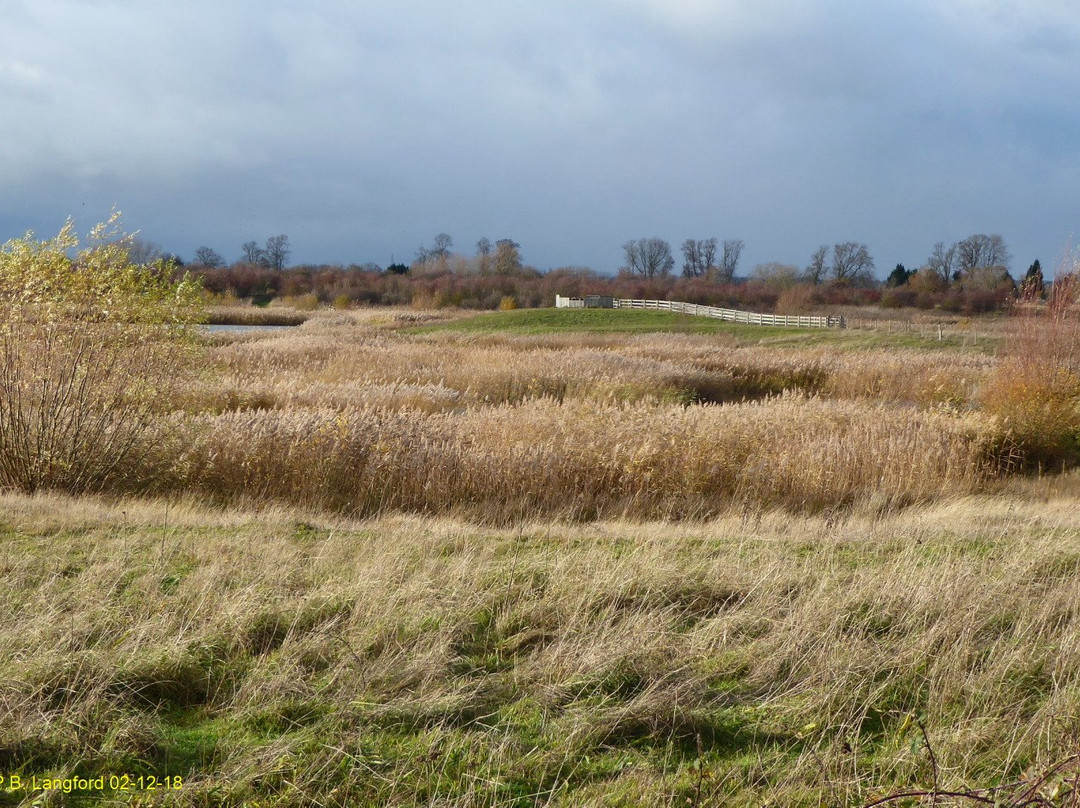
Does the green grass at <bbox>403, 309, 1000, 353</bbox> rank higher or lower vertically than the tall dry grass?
higher

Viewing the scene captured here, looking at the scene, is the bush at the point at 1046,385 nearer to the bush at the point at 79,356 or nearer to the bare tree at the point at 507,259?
the bush at the point at 79,356

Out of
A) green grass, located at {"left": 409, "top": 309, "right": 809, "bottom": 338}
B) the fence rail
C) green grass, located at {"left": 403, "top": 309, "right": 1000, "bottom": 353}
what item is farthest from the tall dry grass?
the fence rail

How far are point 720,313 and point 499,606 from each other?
50.1 meters

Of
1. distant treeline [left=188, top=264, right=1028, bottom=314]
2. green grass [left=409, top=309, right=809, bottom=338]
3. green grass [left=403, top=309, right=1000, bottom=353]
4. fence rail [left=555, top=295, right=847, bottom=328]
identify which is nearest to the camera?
green grass [left=403, top=309, right=1000, bottom=353]

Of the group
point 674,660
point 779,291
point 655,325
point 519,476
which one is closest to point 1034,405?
point 519,476

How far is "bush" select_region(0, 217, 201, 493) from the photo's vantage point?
29.5 feet

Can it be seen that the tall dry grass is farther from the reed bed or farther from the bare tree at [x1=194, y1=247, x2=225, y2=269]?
the bare tree at [x1=194, y1=247, x2=225, y2=269]

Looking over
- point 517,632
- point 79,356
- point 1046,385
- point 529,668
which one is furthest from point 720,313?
point 529,668

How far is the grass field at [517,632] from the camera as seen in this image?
3.57 metres

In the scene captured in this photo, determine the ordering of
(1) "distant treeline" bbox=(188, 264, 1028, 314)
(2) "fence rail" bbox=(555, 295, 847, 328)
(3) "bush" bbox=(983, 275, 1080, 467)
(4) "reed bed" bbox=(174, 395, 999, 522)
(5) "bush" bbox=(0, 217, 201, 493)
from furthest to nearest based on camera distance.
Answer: (1) "distant treeline" bbox=(188, 264, 1028, 314) → (2) "fence rail" bbox=(555, 295, 847, 328) → (3) "bush" bbox=(983, 275, 1080, 467) → (4) "reed bed" bbox=(174, 395, 999, 522) → (5) "bush" bbox=(0, 217, 201, 493)

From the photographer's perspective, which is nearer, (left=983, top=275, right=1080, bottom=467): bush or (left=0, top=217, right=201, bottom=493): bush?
(left=0, top=217, right=201, bottom=493): bush

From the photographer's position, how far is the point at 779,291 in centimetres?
7312

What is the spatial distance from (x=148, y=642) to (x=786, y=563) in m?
4.13

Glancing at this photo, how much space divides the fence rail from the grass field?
35.6m
